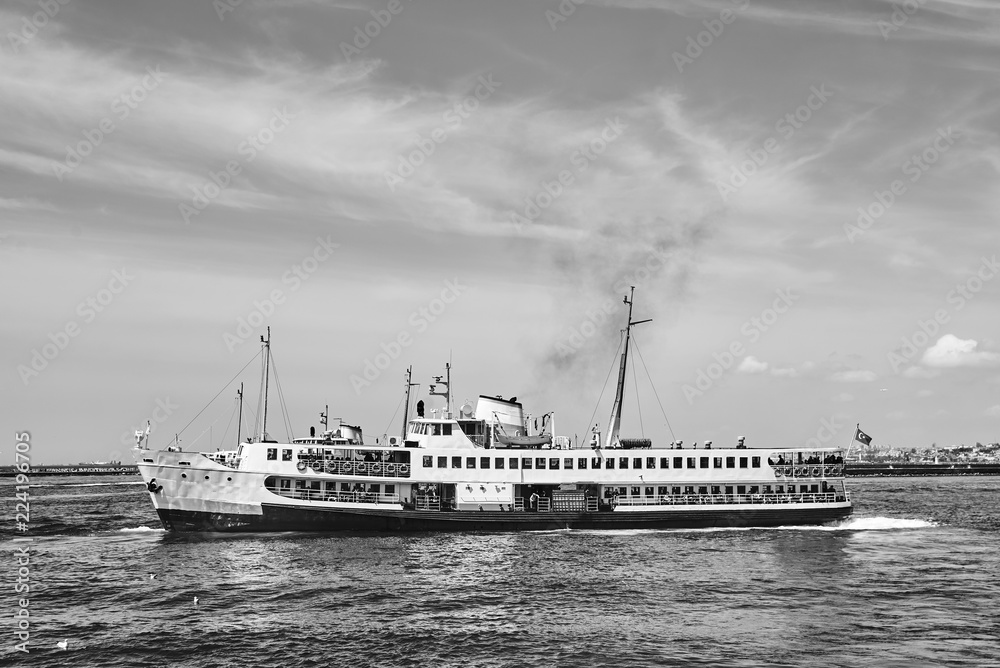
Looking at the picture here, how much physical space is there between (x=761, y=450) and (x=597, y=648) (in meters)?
32.6

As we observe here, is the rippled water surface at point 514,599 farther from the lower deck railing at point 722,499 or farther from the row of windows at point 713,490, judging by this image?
the row of windows at point 713,490

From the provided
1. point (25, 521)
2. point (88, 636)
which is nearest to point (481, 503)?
point (88, 636)

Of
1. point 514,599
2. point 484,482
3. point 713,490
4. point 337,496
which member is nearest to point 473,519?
point 484,482

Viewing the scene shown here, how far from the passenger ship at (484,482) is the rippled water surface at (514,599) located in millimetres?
1565

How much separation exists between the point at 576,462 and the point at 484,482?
6.55 meters

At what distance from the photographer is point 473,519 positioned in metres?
50.9

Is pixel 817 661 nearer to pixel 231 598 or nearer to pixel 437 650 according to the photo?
pixel 437 650

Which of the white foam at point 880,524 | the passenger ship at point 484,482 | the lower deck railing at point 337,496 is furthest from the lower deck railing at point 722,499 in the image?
the lower deck railing at point 337,496

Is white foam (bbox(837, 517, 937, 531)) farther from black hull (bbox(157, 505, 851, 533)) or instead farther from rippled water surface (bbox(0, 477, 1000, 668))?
rippled water surface (bbox(0, 477, 1000, 668))

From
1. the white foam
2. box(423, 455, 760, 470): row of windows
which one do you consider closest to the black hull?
the white foam

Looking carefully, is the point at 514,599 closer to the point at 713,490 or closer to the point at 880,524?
A: the point at 713,490

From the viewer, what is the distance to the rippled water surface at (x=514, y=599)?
83.1 feet

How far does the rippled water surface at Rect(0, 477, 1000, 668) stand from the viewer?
25.3 metres

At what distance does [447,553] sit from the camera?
43188 mm
